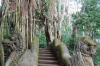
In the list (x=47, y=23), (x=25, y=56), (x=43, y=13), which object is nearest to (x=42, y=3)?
(x=43, y=13)

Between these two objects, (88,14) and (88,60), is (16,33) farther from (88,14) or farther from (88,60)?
(88,14)

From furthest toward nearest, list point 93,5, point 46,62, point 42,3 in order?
point 42,3, point 93,5, point 46,62

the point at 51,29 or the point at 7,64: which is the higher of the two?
the point at 51,29

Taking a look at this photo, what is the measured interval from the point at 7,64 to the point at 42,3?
5.47m

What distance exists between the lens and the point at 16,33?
4.52m

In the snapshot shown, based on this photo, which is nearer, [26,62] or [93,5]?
[26,62]

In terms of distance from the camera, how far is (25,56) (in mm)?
4098

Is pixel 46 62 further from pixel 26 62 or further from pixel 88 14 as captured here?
pixel 88 14

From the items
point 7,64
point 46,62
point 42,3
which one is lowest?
point 46,62

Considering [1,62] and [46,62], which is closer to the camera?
[1,62]

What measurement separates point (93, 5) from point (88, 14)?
1.68 feet

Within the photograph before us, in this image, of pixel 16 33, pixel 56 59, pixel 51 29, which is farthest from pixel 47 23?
pixel 16 33

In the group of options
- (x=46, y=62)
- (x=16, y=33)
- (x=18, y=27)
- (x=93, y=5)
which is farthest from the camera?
(x=93, y=5)

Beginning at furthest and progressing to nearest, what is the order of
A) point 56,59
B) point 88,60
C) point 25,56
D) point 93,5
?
point 93,5
point 56,59
point 25,56
point 88,60
